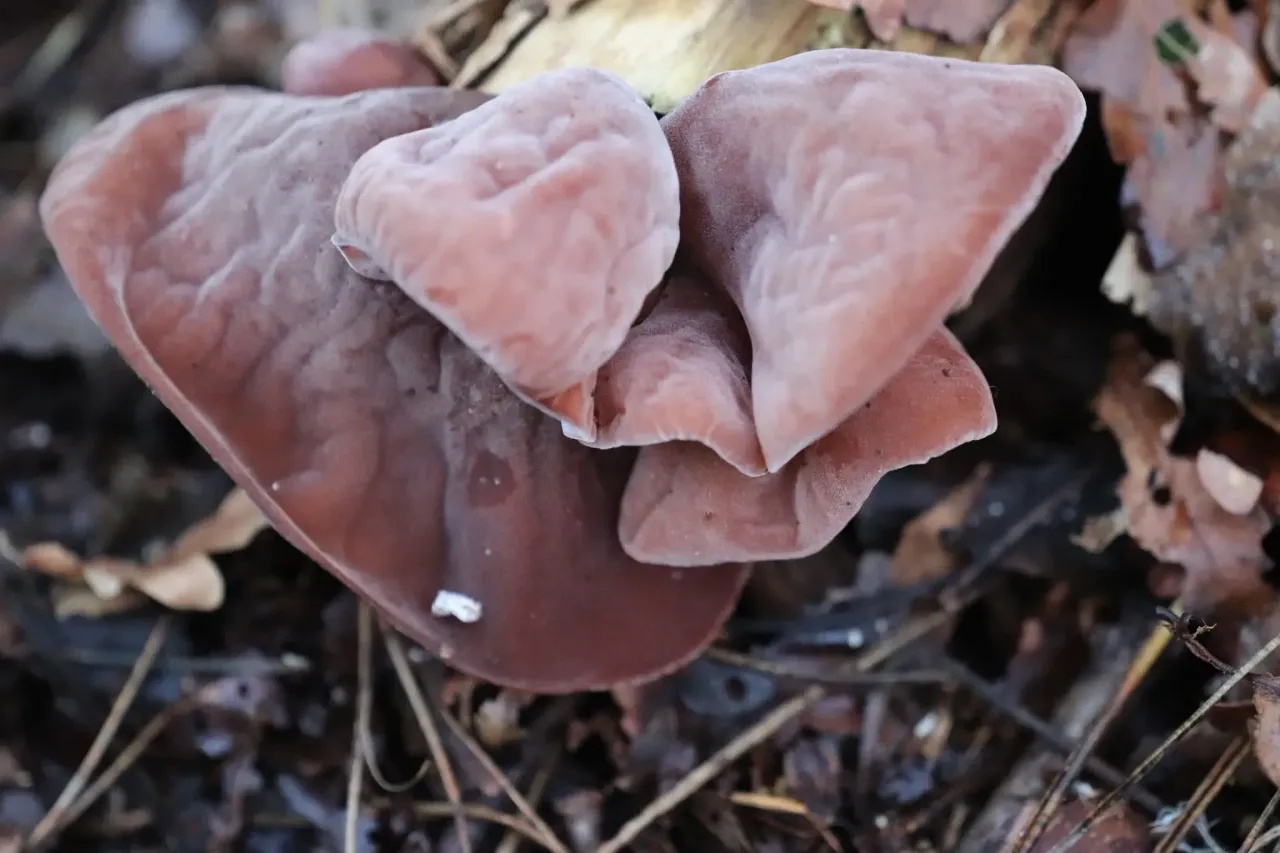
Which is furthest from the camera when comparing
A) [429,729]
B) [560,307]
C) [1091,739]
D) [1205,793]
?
[429,729]

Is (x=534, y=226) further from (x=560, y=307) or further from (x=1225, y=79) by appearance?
(x=1225, y=79)

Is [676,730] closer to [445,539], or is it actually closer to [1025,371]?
[445,539]

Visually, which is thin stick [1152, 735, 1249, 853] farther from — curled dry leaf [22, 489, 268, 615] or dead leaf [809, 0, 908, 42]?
curled dry leaf [22, 489, 268, 615]

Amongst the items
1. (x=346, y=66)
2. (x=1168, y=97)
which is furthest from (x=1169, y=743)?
(x=346, y=66)

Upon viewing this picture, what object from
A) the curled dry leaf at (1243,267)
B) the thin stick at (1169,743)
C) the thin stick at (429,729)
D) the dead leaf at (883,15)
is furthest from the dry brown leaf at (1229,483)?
the thin stick at (429,729)

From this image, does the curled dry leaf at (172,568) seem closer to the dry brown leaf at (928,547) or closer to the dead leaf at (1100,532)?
the dry brown leaf at (928,547)

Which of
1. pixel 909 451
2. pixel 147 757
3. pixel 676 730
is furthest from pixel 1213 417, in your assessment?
pixel 147 757

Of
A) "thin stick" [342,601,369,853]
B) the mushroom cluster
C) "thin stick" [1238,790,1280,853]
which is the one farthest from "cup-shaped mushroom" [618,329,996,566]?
"thin stick" [342,601,369,853]
